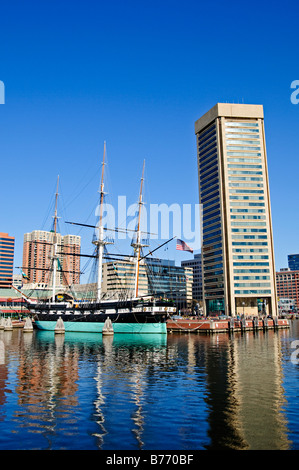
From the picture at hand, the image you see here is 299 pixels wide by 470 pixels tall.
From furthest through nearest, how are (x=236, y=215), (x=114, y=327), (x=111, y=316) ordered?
(x=236, y=215) → (x=111, y=316) → (x=114, y=327)

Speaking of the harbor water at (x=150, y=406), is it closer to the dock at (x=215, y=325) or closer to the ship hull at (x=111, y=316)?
the ship hull at (x=111, y=316)

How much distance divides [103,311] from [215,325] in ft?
83.1

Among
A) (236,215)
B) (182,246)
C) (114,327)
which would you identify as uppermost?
(236,215)

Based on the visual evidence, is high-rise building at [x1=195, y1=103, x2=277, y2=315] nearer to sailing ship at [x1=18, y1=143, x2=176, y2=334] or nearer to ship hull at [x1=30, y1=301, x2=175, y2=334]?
sailing ship at [x1=18, y1=143, x2=176, y2=334]

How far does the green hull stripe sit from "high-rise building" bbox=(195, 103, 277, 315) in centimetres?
6461

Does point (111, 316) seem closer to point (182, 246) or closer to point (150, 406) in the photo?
point (182, 246)

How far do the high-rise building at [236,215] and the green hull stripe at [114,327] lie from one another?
64.6 m

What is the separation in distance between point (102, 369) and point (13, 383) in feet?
26.3

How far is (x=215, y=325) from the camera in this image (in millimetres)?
79750

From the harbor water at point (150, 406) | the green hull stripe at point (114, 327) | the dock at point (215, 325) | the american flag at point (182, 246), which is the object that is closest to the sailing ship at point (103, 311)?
the green hull stripe at point (114, 327)

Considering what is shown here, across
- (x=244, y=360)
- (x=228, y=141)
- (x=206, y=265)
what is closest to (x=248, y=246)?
(x=206, y=265)

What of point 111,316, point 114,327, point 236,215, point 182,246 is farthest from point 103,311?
point 236,215
